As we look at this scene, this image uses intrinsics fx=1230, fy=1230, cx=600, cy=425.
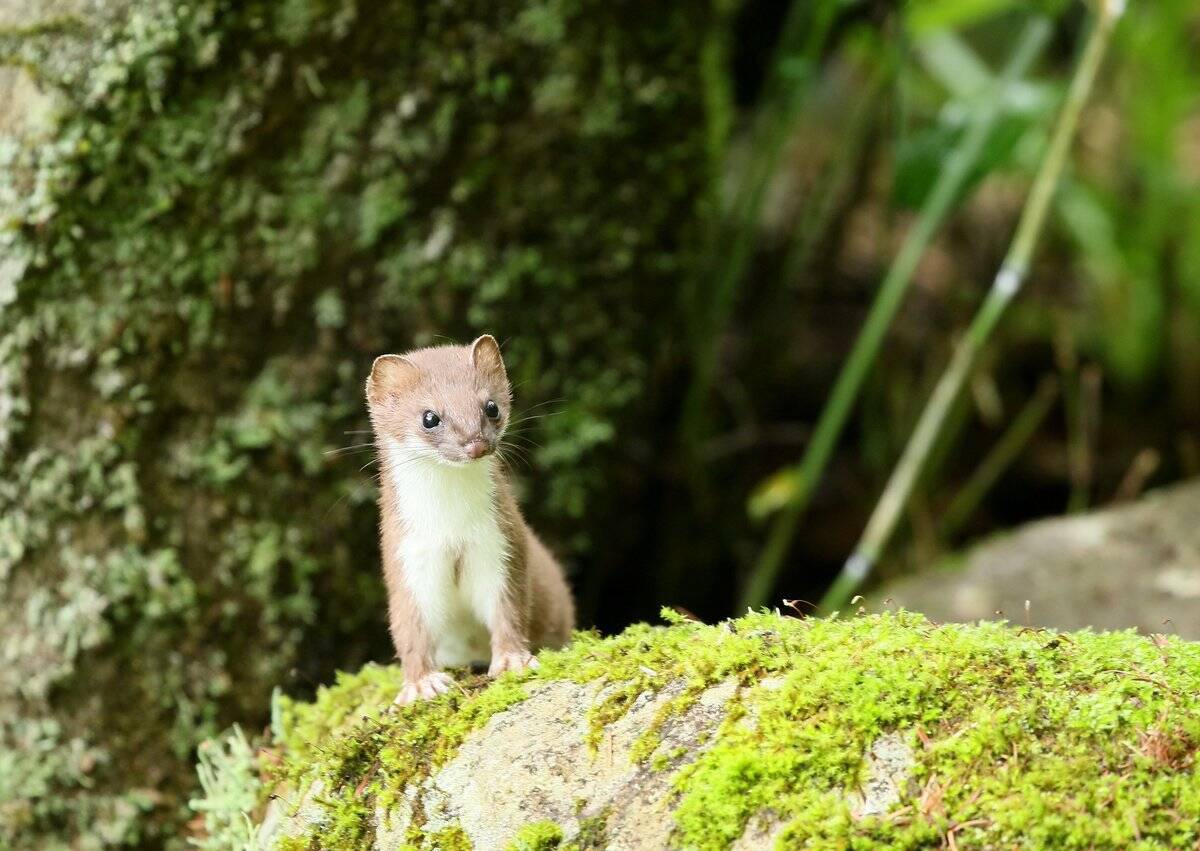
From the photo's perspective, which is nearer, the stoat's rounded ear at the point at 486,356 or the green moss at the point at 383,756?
the green moss at the point at 383,756

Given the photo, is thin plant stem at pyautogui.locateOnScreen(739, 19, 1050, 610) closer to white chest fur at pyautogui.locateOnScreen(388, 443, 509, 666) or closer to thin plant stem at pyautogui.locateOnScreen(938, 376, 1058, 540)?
thin plant stem at pyautogui.locateOnScreen(938, 376, 1058, 540)

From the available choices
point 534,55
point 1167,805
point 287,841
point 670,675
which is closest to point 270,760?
point 287,841

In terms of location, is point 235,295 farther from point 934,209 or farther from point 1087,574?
point 1087,574

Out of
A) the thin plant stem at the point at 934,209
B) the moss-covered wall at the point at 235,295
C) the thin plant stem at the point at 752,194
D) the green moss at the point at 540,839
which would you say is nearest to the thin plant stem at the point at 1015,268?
the thin plant stem at the point at 934,209

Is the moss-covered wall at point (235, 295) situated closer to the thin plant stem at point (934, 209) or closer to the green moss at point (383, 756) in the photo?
the thin plant stem at point (934, 209)

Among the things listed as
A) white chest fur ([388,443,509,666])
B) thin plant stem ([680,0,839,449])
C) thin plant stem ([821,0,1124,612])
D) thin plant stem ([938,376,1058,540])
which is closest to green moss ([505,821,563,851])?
white chest fur ([388,443,509,666])

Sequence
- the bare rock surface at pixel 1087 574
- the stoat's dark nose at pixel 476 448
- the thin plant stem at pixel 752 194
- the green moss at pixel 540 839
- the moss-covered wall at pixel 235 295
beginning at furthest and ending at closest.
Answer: the thin plant stem at pixel 752 194 → the bare rock surface at pixel 1087 574 → the moss-covered wall at pixel 235 295 → the stoat's dark nose at pixel 476 448 → the green moss at pixel 540 839

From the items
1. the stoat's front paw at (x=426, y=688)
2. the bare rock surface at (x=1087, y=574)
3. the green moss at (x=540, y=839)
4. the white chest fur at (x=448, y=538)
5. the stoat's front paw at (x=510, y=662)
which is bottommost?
the bare rock surface at (x=1087, y=574)
